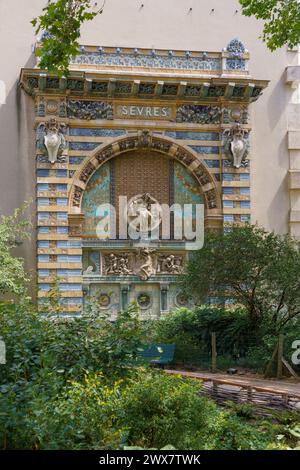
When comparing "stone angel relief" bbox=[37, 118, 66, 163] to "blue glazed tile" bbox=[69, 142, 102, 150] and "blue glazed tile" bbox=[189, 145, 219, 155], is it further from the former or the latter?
"blue glazed tile" bbox=[189, 145, 219, 155]

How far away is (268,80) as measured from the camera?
25.3 meters

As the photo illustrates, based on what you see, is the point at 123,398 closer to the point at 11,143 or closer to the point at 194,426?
the point at 194,426

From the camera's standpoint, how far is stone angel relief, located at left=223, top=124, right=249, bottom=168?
25047 millimetres

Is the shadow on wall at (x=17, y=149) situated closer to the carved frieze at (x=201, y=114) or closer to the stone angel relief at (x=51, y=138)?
the stone angel relief at (x=51, y=138)

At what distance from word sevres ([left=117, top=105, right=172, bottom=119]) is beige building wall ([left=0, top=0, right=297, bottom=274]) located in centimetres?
210

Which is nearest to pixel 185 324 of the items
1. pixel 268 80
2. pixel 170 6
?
pixel 268 80

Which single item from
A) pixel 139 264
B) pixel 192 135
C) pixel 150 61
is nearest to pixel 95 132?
pixel 150 61

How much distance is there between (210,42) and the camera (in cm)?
2608

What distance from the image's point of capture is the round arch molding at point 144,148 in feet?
80.2

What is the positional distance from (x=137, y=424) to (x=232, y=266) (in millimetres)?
10457

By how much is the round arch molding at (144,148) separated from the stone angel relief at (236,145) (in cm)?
87

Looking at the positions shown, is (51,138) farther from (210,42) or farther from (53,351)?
(53,351)

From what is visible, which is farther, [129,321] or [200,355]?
[200,355]

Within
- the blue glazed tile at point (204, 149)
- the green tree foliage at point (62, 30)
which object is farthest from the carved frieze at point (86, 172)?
the green tree foliage at point (62, 30)
